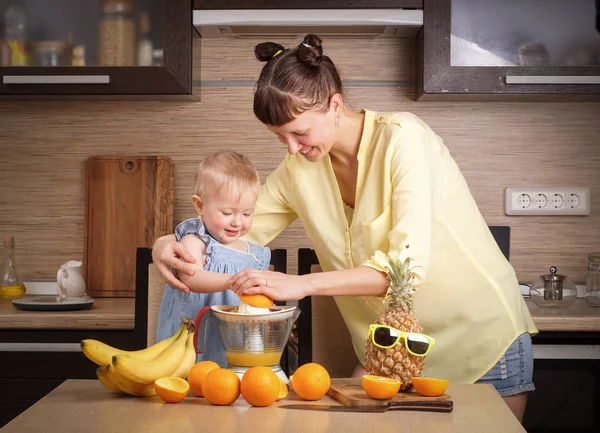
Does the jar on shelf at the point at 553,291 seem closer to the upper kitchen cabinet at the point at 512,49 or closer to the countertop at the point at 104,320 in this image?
the countertop at the point at 104,320

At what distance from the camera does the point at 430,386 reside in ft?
4.46

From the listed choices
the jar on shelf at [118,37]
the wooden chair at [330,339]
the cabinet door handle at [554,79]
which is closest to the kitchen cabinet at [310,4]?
the jar on shelf at [118,37]

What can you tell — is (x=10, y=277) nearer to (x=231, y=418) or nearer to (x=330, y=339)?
(x=330, y=339)

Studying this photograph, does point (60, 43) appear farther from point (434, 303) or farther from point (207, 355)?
point (434, 303)

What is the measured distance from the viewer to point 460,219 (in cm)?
188

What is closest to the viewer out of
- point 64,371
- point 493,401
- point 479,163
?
point 493,401

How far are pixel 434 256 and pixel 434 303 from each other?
4.5 inches

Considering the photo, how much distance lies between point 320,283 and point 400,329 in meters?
0.23

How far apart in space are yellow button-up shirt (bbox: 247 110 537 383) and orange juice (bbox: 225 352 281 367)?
0.43 meters

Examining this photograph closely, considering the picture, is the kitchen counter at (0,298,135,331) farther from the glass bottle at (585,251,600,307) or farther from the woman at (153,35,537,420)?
the glass bottle at (585,251,600,307)

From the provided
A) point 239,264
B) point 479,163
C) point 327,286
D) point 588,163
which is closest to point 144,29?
point 239,264

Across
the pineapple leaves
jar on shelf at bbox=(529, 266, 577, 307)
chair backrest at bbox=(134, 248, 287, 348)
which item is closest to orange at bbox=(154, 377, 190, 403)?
the pineapple leaves

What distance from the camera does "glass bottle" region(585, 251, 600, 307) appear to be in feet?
8.55

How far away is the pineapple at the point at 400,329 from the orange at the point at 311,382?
9 centimetres
